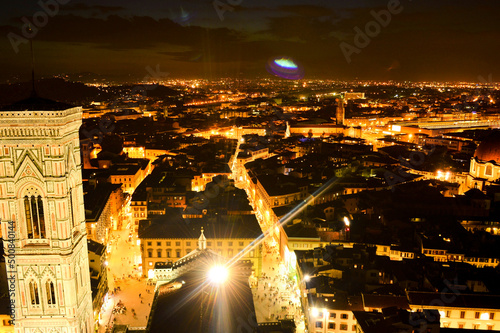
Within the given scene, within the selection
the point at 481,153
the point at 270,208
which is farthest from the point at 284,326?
the point at 481,153

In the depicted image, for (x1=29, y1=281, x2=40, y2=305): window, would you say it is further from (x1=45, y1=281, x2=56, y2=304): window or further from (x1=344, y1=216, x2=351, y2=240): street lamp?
(x1=344, y1=216, x2=351, y2=240): street lamp

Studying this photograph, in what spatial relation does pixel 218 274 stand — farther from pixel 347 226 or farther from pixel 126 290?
pixel 347 226

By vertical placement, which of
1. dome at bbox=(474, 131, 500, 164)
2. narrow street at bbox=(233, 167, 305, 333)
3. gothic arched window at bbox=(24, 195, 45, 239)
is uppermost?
dome at bbox=(474, 131, 500, 164)

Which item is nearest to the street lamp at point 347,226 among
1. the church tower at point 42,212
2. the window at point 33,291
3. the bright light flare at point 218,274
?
the bright light flare at point 218,274

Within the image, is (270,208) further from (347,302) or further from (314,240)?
(347,302)

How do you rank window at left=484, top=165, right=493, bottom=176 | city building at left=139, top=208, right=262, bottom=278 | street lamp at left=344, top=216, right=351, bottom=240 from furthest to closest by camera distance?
1. window at left=484, top=165, right=493, bottom=176
2. street lamp at left=344, top=216, right=351, bottom=240
3. city building at left=139, top=208, right=262, bottom=278

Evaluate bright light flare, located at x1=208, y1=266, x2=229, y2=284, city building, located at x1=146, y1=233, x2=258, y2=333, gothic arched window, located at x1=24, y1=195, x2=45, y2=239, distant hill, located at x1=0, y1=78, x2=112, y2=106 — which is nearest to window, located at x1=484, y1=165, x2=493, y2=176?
city building, located at x1=146, y1=233, x2=258, y2=333

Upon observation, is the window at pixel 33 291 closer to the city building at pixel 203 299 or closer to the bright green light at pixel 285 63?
the city building at pixel 203 299

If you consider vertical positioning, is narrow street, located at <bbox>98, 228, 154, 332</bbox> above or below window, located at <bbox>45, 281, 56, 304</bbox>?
below
